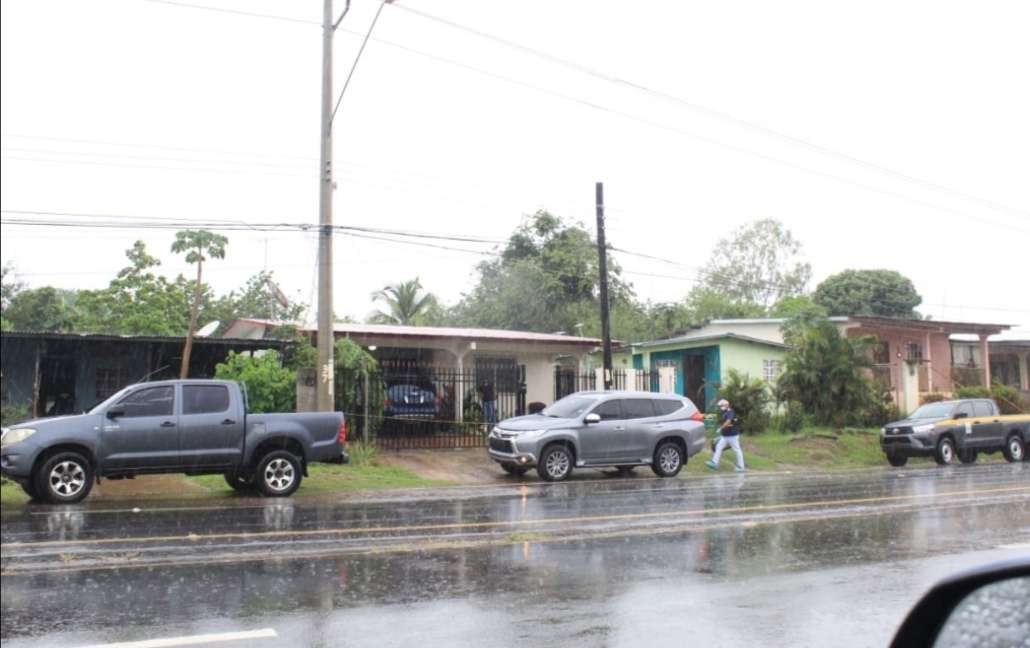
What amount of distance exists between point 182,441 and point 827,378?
70.2ft

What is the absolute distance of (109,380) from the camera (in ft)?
79.5

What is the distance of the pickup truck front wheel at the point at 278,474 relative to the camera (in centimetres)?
1442

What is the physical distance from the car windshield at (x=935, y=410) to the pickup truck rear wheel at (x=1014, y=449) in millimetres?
2340

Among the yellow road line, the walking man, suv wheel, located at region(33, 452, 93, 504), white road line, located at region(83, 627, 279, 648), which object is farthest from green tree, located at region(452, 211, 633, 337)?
white road line, located at region(83, 627, 279, 648)

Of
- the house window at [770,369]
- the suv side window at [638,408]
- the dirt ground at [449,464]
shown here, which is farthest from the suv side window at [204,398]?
the house window at [770,369]

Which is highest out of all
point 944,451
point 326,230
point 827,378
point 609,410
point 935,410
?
point 326,230

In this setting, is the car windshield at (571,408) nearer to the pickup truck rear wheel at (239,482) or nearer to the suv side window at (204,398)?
the pickup truck rear wheel at (239,482)

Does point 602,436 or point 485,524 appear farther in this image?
point 602,436

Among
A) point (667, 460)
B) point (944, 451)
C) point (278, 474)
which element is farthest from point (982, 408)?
point (278, 474)

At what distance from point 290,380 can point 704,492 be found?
9.60 metres

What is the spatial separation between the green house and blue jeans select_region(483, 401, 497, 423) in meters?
8.64

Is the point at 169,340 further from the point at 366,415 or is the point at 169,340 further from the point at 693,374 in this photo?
the point at 693,374

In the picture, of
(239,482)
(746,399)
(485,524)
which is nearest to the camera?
(485,524)

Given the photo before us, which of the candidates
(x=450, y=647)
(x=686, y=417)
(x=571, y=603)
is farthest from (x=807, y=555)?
(x=686, y=417)
